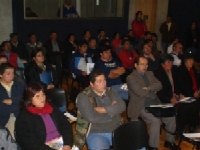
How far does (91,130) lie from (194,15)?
28.2 ft

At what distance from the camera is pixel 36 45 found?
7.90 meters

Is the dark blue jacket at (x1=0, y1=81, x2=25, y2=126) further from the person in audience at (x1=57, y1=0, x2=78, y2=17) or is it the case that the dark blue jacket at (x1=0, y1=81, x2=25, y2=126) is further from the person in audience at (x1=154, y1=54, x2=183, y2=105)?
the person in audience at (x1=57, y1=0, x2=78, y2=17)

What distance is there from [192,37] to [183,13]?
3.94ft

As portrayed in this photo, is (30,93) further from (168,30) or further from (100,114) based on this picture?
(168,30)

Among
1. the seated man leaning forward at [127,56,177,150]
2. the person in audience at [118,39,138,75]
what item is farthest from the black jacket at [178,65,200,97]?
the person in audience at [118,39,138,75]

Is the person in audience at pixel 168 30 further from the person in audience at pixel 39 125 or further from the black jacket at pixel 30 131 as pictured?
the black jacket at pixel 30 131

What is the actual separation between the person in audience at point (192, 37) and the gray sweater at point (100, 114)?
747 cm

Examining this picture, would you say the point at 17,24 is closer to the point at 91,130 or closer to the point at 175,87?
the point at 175,87

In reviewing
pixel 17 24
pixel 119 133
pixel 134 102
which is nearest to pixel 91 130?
pixel 119 133

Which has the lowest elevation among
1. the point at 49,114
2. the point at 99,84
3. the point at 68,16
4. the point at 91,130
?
the point at 91,130

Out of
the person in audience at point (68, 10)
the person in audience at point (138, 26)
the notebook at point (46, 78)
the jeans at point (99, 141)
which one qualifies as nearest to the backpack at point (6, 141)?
the jeans at point (99, 141)

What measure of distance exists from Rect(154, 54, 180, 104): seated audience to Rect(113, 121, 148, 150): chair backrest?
1498 mm

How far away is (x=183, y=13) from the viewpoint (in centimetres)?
1112

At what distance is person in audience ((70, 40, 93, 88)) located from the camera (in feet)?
19.7
